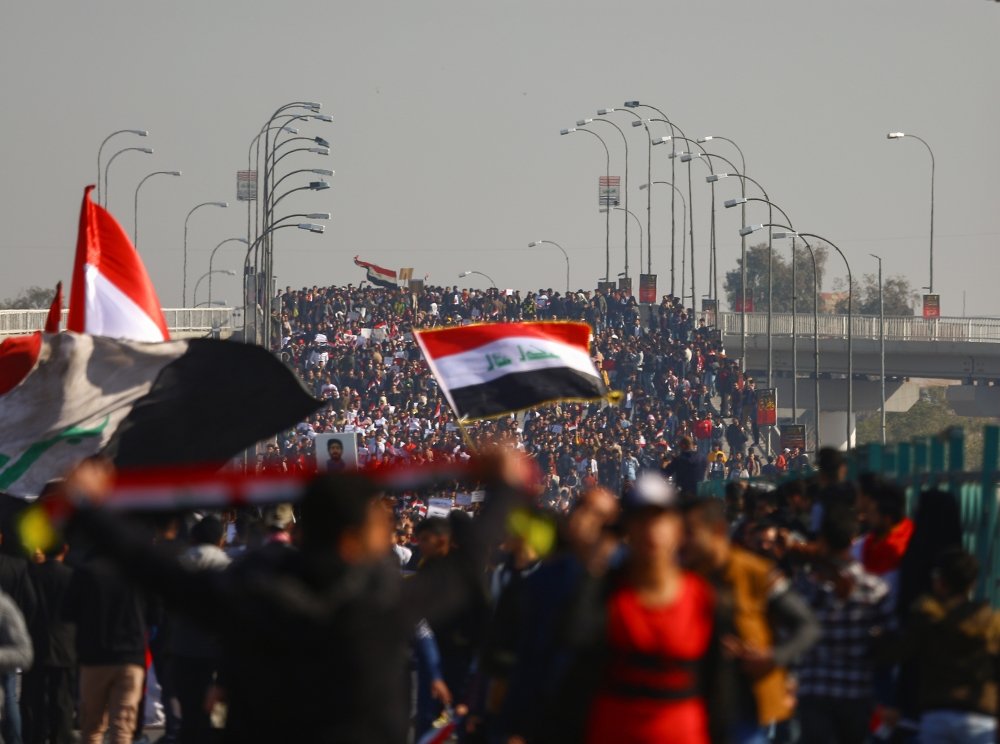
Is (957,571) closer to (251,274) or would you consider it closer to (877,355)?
(251,274)

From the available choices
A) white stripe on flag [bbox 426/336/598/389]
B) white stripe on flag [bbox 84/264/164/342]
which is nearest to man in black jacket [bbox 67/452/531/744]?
white stripe on flag [bbox 426/336/598/389]

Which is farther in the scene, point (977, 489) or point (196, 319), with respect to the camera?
point (196, 319)

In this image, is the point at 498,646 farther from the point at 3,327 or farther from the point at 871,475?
the point at 3,327

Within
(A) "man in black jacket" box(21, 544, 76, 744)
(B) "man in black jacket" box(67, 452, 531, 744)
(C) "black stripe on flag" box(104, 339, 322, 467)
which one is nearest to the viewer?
(B) "man in black jacket" box(67, 452, 531, 744)

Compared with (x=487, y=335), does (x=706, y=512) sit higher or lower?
lower

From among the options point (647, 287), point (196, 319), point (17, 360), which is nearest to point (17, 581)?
point (17, 360)

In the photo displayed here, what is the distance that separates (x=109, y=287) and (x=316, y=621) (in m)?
11.6

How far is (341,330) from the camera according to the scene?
63531mm

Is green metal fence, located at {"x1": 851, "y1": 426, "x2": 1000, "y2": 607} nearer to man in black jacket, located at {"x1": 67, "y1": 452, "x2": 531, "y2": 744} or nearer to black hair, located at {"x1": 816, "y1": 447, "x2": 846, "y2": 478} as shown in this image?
black hair, located at {"x1": 816, "y1": 447, "x2": 846, "y2": 478}

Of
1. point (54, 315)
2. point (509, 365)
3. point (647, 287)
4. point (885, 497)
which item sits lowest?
point (885, 497)

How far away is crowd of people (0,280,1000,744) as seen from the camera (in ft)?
16.9

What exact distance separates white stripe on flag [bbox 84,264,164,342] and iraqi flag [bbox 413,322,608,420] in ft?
6.58

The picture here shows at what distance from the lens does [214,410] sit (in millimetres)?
13086

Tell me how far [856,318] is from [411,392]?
29.6 metres
